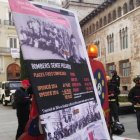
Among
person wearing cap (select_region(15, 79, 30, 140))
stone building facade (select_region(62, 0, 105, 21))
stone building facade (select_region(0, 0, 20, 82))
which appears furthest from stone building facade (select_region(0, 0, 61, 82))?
person wearing cap (select_region(15, 79, 30, 140))

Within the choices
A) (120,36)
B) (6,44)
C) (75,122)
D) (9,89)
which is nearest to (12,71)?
(6,44)

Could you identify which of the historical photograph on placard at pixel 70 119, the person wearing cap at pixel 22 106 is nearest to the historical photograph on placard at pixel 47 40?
the historical photograph on placard at pixel 70 119

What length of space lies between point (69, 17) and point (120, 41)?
3088 cm

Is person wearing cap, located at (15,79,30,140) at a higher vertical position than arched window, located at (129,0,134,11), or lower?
lower

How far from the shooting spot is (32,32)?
2850 mm

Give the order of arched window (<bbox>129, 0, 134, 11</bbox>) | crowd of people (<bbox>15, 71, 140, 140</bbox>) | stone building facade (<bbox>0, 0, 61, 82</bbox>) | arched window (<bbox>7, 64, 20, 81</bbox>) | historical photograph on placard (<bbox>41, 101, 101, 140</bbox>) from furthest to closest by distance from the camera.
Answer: arched window (<bbox>7, 64, 20, 81</bbox>) < stone building facade (<bbox>0, 0, 61, 82</bbox>) < arched window (<bbox>129, 0, 134, 11</bbox>) < crowd of people (<bbox>15, 71, 140, 140</bbox>) < historical photograph on placard (<bbox>41, 101, 101, 140</bbox>)

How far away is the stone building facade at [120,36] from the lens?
30875 millimetres

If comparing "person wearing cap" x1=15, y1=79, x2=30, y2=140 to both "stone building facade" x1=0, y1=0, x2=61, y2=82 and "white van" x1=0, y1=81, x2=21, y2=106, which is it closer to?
"white van" x1=0, y1=81, x2=21, y2=106

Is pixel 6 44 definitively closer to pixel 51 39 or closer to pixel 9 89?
pixel 9 89

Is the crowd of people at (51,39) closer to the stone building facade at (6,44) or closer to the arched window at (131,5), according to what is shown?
the arched window at (131,5)

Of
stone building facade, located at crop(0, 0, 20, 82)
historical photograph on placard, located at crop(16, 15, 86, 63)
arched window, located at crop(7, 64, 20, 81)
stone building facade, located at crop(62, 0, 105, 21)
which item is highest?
stone building facade, located at crop(62, 0, 105, 21)

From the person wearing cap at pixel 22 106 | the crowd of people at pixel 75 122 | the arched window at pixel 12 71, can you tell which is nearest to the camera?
the crowd of people at pixel 75 122

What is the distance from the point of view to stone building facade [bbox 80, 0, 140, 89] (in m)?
30.9

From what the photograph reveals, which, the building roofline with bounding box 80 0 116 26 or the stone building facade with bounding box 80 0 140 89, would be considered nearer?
the stone building facade with bounding box 80 0 140 89
